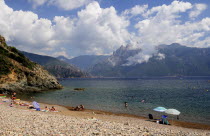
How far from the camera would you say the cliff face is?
6831 centimetres

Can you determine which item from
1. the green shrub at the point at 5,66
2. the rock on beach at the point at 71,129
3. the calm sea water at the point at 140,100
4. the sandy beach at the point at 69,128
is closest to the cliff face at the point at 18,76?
the green shrub at the point at 5,66

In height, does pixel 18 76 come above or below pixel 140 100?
above

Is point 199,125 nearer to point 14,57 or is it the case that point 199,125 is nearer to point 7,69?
point 7,69

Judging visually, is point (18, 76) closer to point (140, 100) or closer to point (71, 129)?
point (140, 100)

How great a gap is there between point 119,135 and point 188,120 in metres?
23.1

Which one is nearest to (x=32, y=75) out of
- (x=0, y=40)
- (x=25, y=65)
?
(x=25, y=65)

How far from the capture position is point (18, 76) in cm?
7431

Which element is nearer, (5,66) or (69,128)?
(69,128)

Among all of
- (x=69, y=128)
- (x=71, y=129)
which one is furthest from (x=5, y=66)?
(x=71, y=129)

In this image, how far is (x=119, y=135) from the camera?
41.6ft

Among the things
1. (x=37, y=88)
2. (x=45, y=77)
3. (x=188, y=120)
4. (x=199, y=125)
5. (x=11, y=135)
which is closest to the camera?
(x=11, y=135)

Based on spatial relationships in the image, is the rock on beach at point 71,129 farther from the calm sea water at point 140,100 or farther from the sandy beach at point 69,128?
the calm sea water at point 140,100

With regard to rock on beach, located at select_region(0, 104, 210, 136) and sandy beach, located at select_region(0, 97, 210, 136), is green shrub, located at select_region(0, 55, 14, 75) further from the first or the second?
rock on beach, located at select_region(0, 104, 210, 136)

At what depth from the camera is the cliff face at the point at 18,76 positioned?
224 ft
